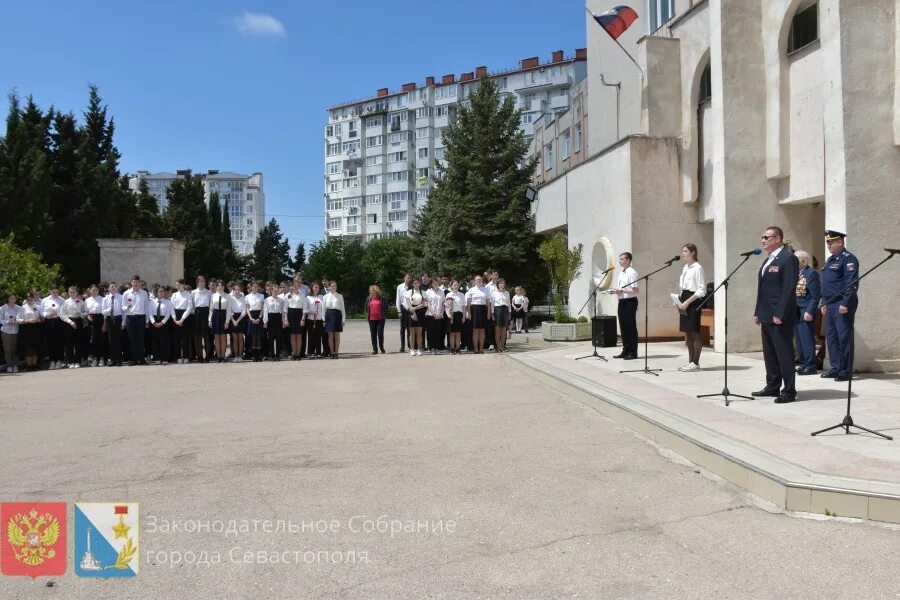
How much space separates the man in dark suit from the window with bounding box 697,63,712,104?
9.74 m

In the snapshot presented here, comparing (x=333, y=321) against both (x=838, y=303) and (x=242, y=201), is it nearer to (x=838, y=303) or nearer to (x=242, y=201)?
(x=838, y=303)

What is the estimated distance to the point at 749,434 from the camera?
694 cm

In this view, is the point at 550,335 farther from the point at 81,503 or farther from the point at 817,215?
the point at 81,503

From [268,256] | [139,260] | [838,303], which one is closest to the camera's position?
[838,303]

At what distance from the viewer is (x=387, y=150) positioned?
102625mm

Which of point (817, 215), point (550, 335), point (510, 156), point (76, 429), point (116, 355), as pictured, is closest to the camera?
point (76, 429)

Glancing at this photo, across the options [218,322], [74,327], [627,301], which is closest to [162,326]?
[218,322]

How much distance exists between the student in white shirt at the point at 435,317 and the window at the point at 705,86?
7662 millimetres

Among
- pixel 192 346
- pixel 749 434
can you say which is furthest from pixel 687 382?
pixel 192 346

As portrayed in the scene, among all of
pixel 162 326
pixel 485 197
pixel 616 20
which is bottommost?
pixel 162 326

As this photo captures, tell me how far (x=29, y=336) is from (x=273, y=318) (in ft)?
18.1

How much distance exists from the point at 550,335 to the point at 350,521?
15366mm

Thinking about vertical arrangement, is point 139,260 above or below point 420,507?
above

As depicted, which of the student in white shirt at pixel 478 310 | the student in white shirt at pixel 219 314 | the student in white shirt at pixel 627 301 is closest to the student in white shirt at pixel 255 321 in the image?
the student in white shirt at pixel 219 314
